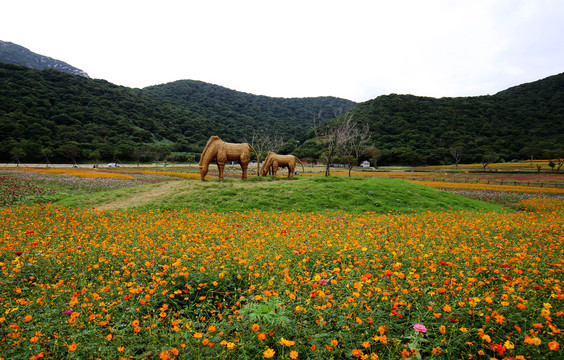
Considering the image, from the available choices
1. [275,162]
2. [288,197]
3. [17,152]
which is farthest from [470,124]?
[17,152]

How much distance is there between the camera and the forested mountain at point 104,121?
195ft

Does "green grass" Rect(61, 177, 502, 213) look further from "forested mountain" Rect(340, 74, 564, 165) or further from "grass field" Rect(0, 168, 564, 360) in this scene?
"forested mountain" Rect(340, 74, 564, 165)

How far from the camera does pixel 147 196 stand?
595 inches

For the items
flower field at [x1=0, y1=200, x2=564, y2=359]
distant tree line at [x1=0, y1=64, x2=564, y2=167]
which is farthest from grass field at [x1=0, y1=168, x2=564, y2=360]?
distant tree line at [x1=0, y1=64, x2=564, y2=167]

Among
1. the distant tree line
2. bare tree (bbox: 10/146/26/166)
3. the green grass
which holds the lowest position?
the green grass

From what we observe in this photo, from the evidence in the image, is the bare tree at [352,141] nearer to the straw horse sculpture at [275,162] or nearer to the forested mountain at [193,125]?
the straw horse sculpture at [275,162]

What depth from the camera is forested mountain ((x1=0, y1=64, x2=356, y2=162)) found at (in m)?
59.5

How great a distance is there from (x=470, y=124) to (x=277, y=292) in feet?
374

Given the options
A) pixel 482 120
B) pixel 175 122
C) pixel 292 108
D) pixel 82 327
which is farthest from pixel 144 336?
pixel 292 108

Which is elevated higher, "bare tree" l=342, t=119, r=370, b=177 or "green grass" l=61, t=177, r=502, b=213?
"bare tree" l=342, t=119, r=370, b=177

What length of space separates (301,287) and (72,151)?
7264cm

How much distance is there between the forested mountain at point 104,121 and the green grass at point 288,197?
162 feet

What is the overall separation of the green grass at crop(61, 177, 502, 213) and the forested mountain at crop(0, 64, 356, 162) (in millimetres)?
49357

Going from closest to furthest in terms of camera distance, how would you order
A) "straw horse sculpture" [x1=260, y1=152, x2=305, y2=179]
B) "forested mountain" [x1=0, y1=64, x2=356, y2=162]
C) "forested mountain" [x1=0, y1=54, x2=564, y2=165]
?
"straw horse sculpture" [x1=260, y1=152, x2=305, y2=179] < "forested mountain" [x1=0, y1=64, x2=356, y2=162] < "forested mountain" [x1=0, y1=54, x2=564, y2=165]
